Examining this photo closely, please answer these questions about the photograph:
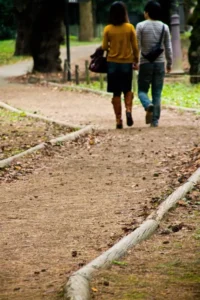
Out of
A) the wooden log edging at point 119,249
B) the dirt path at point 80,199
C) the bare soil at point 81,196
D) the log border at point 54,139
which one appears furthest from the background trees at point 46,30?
the wooden log edging at point 119,249

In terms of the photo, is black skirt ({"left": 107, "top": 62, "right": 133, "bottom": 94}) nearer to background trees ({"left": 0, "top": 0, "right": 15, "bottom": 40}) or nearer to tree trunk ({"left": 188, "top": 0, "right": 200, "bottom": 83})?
tree trunk ({"left": 188, "top": 0, "right": 200, "bottom": 83})

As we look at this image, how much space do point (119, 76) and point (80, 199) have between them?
5523mm

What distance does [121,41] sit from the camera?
14141 mm

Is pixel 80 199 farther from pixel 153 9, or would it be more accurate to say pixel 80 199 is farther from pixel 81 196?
pixel 153 9

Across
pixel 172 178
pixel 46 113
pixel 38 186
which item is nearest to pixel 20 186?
pixel 38 186

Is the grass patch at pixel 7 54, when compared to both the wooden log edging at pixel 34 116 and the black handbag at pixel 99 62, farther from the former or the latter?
the black handbag at pixel 99 62

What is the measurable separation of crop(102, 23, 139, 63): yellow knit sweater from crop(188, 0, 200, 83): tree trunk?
1022 cm

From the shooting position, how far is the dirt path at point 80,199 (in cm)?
638

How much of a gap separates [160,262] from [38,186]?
3810 mm

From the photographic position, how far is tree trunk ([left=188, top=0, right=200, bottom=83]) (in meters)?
24.3

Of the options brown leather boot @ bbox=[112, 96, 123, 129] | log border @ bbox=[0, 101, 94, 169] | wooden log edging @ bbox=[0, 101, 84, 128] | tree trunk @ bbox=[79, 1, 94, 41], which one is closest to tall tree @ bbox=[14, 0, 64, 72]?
wooden log edging @ bbox=[0, 101, 84, 128]

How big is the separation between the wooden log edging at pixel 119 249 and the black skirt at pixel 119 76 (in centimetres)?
551

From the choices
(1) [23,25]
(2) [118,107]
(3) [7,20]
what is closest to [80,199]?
(2) [118,107]

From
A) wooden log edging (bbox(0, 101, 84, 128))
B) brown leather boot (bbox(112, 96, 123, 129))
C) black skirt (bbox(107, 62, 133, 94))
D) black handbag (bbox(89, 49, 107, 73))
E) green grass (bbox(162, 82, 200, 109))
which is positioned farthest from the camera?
Result: green grass (bbox(162, 82, 200, 109))
